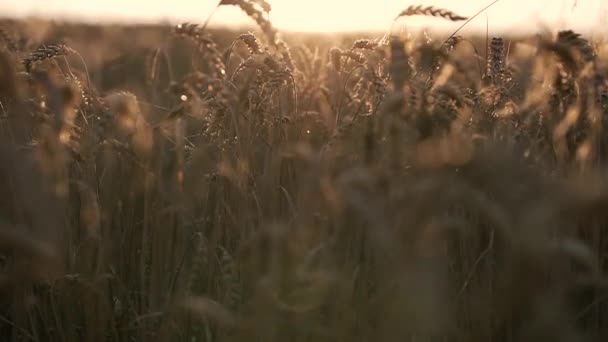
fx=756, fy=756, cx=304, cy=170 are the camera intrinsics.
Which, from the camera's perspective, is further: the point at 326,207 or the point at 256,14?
the point at 256,14

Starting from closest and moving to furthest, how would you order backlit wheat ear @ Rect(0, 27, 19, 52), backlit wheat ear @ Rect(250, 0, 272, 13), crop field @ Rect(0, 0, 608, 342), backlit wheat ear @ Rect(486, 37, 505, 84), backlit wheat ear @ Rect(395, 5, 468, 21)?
crop field @ Rect(0, 0, 608, 342), backlit wheat ear @ Rect(395, 5, 468, 21), backlit wheat ear @ Rect(250, 0, 272, 13), backlit wheat ear @ Rect(0, 27, 19, 52), backlit wheat ear @ Rect(486, 37, 505, 84)

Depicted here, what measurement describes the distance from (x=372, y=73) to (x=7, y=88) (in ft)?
3.40

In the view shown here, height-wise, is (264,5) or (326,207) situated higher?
(264,5)

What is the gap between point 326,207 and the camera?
5.05ft

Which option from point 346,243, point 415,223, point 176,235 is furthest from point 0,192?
point 415,223

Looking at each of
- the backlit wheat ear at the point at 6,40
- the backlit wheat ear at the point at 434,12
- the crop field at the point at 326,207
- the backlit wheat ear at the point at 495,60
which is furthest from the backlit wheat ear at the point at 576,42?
the backlit wheat ear at the point at 6,40

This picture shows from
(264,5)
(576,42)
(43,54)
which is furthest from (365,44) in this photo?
(43,54)

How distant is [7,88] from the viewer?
1.50 meters

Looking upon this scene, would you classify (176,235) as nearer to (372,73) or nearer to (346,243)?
(346,243)

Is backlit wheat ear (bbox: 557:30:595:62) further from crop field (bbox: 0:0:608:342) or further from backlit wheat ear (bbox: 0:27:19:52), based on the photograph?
backlit wheat ear (bbox: 0:27:19:52)

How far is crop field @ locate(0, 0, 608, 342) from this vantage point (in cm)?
112

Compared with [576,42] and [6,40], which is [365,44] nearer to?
[576,42]

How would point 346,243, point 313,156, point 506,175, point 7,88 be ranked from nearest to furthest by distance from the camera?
1. point 506,175
2. point 313,156
3. point 7,88
4. point 346,243

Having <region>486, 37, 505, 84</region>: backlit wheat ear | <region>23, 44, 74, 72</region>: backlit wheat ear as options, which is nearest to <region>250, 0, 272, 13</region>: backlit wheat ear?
<region>23, 44, 74, 72</region>: backlit wheat ear
